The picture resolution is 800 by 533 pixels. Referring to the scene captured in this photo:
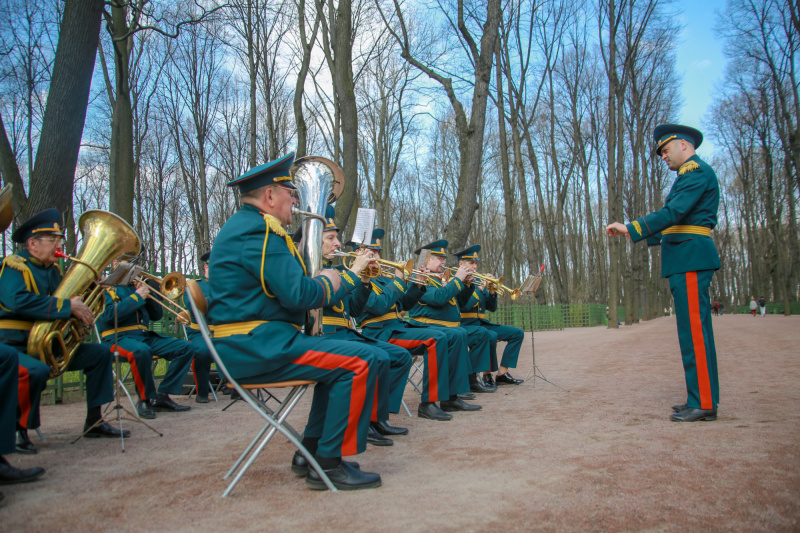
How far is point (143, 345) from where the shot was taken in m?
5.79

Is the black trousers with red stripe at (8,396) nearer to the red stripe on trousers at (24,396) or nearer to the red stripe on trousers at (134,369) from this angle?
the red stripe on trousers at (24,396)

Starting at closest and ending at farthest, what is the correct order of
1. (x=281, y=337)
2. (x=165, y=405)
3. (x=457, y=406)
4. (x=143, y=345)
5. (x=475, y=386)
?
(x=281, y=337), (x=457, y=406), (x=143, y=345), (x=165, y=405), (x=475, y=386)

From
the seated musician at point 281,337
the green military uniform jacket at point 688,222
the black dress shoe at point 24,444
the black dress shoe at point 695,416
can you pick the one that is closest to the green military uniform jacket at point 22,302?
the black dress shoe at point 24,444

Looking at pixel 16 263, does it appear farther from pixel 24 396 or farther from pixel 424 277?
pixel 424 277

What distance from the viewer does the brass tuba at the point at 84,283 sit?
421 cm

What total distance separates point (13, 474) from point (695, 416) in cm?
491

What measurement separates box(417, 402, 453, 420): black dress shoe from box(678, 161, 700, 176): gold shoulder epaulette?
123 inches

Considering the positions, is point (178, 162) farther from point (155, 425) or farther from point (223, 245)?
point (223, 245)

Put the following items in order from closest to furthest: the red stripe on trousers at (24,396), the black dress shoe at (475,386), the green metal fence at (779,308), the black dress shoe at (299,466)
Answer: the black dress shoe at (299,466)
the red stripe on trousers at (24,396)
the black dress shoe at (475,386)
the green metal fence at (779,308)

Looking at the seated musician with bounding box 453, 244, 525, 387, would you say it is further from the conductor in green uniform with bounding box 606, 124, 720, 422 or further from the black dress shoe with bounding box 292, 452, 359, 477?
the black dress shoe with bounding box 292, 452, 359, 477

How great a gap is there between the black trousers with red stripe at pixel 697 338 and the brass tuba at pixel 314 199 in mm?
3124

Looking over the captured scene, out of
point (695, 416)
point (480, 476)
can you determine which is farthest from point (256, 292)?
point (695, 416)

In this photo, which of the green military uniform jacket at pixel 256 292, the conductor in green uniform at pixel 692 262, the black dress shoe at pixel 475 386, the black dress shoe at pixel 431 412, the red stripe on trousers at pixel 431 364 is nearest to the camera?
the green military uniform jacket at pixel 256 292

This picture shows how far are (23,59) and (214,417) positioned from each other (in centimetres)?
1756
